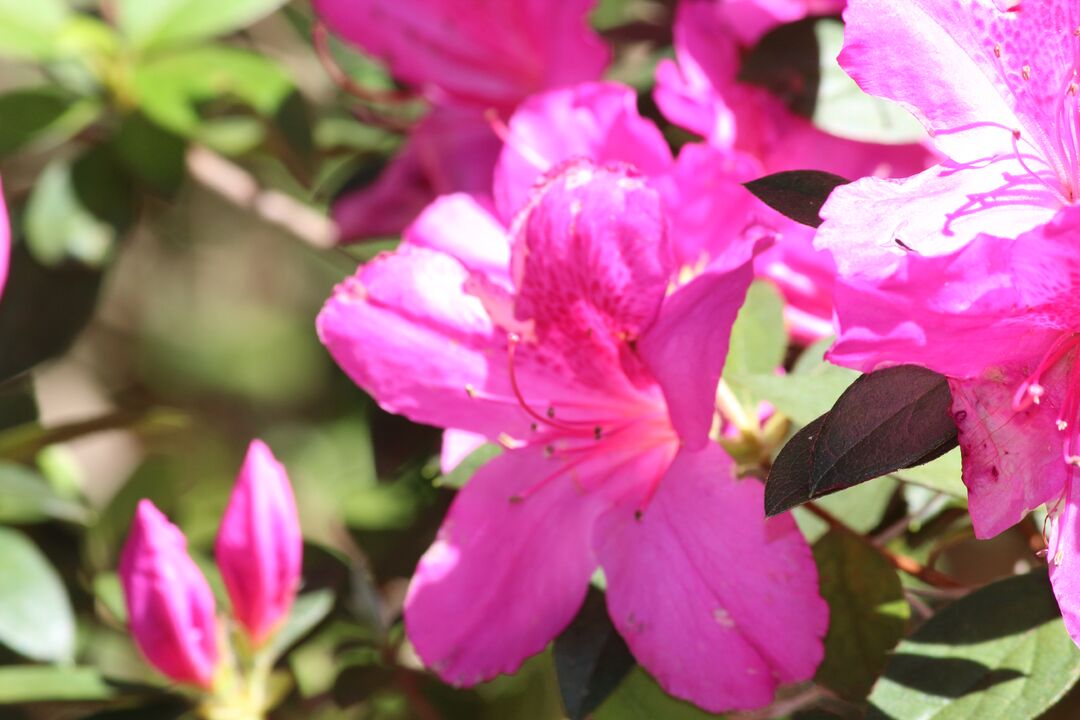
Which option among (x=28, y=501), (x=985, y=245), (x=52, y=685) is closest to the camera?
(x=985, y=245)

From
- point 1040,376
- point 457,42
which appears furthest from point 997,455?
point 457,42

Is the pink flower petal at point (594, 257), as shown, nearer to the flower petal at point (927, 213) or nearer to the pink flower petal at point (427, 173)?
the flower petal at point (927, 213)

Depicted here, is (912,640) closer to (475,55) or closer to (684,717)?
(684,717)

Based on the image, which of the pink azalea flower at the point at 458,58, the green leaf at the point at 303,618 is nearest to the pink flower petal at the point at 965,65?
the pink azalea flower at the point at 458,58

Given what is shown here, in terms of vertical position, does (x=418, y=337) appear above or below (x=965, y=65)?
below

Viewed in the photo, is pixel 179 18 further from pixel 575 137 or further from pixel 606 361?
pixel 606 361

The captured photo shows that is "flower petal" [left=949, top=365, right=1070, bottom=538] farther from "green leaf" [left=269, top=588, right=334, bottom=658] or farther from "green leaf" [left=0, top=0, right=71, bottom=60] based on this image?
"green leaf" [left=0, top=0, right=71, bottom=60]

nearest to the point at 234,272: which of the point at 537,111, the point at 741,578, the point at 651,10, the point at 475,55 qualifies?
the point at 651,10
